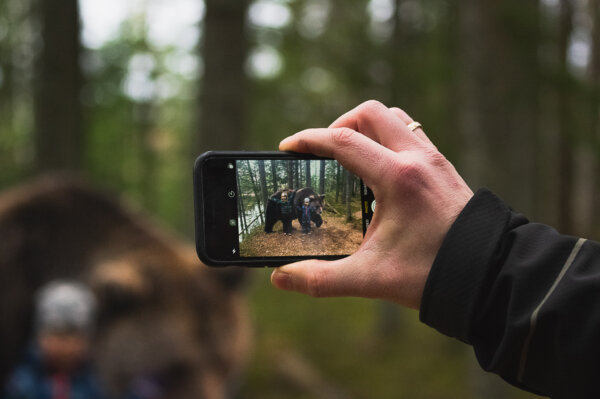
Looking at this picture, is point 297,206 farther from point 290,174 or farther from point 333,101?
point 333,101

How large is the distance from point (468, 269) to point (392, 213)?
186 millimetres

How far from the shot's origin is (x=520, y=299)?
3.51 ft

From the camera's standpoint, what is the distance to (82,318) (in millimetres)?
3895

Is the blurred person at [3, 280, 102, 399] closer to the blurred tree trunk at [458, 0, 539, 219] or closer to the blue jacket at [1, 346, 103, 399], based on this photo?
the blue jacket at [1, 346, 103, 399]

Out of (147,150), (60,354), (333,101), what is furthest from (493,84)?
(147,150)

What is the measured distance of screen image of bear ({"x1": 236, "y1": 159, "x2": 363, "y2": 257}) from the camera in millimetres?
1378

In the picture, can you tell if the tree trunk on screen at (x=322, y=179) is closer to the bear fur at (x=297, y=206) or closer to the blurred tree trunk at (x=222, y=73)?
the bear fur at (x=297, y=206)

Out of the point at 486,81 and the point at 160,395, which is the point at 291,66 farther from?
the point at 160,395

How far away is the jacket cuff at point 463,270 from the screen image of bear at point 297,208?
277 millimetres

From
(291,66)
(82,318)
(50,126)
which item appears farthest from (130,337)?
(291,66)

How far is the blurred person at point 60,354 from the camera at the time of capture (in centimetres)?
Answer: 384

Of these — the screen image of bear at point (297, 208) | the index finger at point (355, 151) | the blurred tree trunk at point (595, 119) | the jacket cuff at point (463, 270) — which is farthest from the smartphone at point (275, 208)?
the blurred tree trunk at point (595, 119)

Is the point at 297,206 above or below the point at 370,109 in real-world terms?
below

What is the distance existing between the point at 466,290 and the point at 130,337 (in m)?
3.40
